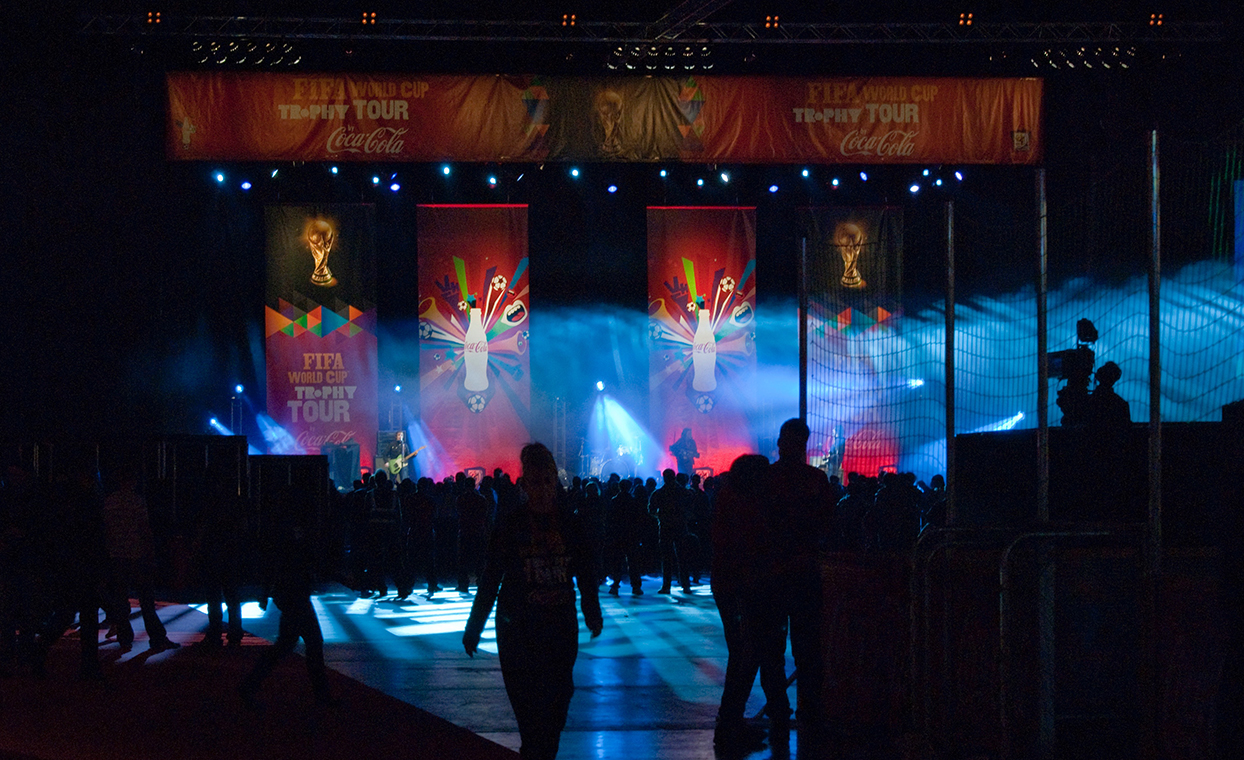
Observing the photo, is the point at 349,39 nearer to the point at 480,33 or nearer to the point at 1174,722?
the point at 480,33

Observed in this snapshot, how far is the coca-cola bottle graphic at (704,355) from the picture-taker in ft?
64.4

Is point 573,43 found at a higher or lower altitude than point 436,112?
higher

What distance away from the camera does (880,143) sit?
15.9 m

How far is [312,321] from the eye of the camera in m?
19.1

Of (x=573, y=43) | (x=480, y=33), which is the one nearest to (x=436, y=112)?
(x=480, y=33)

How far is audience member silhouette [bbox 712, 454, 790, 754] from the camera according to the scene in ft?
17.5

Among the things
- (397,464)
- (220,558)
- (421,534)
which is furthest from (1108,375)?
(397,464)

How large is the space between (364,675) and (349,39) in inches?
449

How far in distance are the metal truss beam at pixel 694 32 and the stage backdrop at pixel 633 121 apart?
0.60 metres

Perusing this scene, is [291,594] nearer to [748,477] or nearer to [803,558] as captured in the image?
[748,477]

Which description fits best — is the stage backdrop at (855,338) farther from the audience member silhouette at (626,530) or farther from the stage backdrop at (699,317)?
the audience member silhouette at (626,530)

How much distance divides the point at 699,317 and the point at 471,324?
409cm

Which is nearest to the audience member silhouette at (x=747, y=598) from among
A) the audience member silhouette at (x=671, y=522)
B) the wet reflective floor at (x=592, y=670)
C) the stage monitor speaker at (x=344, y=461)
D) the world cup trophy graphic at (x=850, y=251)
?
the wet reflective floor at (x=592, y=670)

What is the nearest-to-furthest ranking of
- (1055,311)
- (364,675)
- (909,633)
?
1. (909,633)
2. (364,675)
3. (1055,311)
